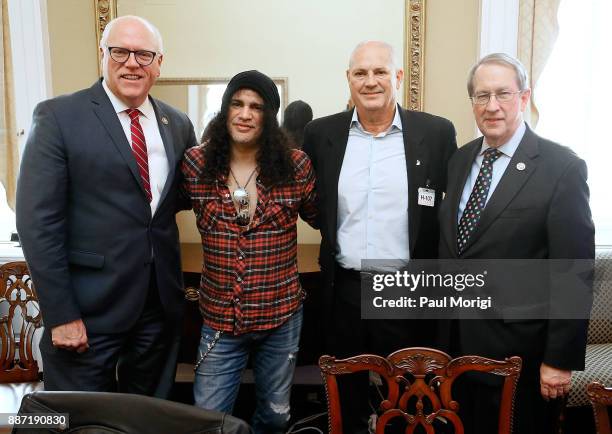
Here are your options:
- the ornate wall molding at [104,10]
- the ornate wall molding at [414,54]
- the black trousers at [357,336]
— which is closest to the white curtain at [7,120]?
the ornate wall molding at [104,10]

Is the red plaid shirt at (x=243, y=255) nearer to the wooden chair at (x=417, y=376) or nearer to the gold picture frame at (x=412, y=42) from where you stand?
the wooden chair at (x=417, y=376)

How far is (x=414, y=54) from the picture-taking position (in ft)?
9.21

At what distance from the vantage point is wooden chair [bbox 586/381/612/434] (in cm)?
105

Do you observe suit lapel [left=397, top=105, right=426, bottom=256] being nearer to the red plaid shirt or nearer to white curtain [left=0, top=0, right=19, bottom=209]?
the red plaid shirt

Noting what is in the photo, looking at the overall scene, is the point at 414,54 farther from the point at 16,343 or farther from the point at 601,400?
the point at 16,343

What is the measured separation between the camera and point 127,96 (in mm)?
1633

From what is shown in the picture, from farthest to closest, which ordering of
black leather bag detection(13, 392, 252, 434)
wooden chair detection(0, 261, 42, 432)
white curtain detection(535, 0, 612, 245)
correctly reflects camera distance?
white curtain detection(535, 0, 612, 245)
wooden chair detection(0, 261, 42, 432)
black leather bag detection(13, 392, 252, 434)

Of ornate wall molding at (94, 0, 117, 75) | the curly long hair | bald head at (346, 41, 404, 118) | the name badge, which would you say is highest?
ornate wall molding at (94, 0, 117, 75)

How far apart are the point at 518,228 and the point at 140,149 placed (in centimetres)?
123

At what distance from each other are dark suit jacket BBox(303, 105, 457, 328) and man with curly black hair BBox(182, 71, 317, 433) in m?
0.14

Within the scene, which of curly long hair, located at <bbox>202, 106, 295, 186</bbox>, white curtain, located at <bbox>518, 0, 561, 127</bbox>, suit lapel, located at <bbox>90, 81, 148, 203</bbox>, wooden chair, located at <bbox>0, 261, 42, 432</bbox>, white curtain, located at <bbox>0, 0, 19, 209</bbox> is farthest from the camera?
white curtain, located at <bbox>0, 0, 19, 209</bbox>

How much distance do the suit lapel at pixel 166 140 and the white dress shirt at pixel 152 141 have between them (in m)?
0.01

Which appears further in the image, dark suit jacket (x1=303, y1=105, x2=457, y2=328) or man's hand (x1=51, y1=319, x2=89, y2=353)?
dark suit jacket (x1=303, y1=105, x2=457, y2=328)

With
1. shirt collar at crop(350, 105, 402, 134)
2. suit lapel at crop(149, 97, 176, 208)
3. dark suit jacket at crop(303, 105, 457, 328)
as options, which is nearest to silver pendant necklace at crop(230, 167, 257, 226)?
suit lapel at crop(149, 97, 176, 208)
